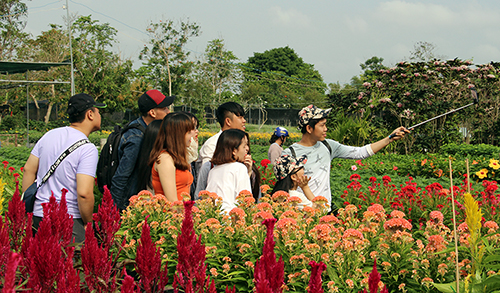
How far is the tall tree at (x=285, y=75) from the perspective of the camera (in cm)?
5743

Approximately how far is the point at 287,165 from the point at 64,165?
70.8 inches

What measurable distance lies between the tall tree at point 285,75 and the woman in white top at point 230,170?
169 ft

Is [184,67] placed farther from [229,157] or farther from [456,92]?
[229,157]

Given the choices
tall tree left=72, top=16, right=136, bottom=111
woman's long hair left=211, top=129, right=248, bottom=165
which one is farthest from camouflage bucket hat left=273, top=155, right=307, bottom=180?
tall tree left=72, top=16, right=136, bottom=111

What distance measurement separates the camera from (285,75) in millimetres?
64688

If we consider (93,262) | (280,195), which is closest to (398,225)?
(280,195)

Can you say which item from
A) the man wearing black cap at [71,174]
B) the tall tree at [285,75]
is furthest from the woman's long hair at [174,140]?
the tall tree at [285,75]

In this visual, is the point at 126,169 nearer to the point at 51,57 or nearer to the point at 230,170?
the point at 230,170

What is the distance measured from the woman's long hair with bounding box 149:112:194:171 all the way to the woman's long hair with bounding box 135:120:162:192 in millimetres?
93

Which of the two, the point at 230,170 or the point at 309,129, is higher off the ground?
the point at 309,129

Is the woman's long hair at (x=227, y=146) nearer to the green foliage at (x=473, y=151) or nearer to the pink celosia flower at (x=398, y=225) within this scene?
the pink celosia flower at (x=398, y=225)

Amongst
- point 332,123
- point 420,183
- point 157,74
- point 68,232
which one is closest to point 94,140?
point 157,74

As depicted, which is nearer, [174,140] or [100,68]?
[174,140]

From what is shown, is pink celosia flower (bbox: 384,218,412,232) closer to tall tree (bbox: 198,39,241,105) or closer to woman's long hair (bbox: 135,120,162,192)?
woman's long hair (bbox: 135,120,162,192)
